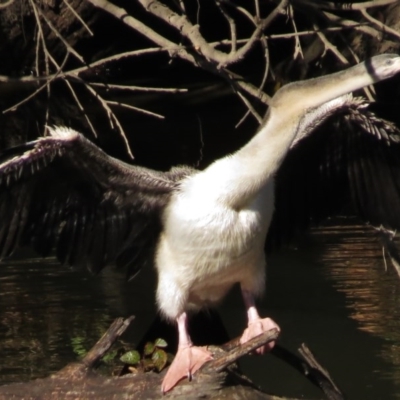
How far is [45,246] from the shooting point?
4.61 meters

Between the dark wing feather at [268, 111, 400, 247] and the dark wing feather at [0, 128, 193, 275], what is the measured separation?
22.8 inches

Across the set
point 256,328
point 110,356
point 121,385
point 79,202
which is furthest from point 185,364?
point 110,356

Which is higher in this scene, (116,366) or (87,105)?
(87,105)

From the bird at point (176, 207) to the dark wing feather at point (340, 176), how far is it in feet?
0.46

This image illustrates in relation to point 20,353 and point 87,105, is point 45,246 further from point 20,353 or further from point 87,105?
point 87,105

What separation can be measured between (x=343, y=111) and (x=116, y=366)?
1660mm

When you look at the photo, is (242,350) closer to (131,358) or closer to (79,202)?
(131,358)

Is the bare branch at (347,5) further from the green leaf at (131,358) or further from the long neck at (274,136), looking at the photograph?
the green leaf at (131,358)

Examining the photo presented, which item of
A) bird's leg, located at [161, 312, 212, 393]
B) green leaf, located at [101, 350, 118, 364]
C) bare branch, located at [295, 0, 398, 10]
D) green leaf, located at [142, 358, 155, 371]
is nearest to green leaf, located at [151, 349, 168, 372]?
green leaf, located at [142, 358, 155, 371]

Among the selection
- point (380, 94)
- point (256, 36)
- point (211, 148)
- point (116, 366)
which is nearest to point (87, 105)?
point (211, 148)

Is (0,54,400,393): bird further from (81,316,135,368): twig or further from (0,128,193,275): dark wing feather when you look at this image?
(81,316,135,368): twig

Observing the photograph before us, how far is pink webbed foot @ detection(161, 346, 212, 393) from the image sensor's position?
4254mm

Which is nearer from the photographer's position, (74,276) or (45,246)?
(45,246)

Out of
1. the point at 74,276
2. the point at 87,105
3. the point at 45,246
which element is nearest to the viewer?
the point at 45,246
